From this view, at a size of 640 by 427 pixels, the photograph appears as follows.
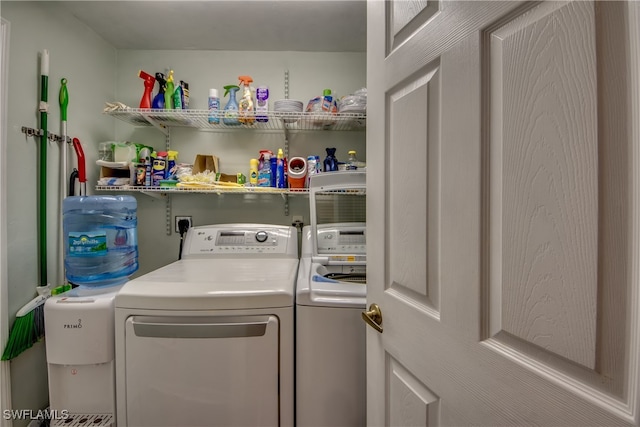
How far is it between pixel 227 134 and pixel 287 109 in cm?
62

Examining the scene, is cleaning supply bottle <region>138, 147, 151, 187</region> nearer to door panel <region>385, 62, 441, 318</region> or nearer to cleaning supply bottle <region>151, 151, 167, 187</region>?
cleaning supply bottle <region>151, 151, 167, 187</region>

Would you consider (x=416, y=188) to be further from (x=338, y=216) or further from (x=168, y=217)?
(x=168, y=217)

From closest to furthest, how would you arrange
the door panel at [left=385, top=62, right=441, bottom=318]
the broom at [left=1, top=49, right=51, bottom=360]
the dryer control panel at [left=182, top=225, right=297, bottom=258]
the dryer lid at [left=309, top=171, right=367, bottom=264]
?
the door panel at [left=385, top=62, right=441, bottom=318], the broom at [left=1, top=49, right=51, bottom=360], the dryer lid at [left=309, top=171, right=367, bottom=264], the dryer control panel at [left=182, top=225, right=297, bottom=258]

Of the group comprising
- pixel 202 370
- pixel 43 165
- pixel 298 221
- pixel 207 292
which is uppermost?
pixel 43 165

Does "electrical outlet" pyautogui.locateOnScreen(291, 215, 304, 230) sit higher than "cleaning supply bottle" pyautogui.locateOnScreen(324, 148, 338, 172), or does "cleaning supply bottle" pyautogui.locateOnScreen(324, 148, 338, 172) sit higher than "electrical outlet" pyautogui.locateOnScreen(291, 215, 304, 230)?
"cleaning supply bottle" pyautogui.locateOnScreen(324, 148, 338, 172)

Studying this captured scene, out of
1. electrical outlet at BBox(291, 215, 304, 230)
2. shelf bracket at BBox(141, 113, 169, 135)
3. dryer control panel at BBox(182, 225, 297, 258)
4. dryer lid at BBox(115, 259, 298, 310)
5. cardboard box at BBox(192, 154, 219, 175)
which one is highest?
shelf bracket at BBox(141, 113, 169, 135)

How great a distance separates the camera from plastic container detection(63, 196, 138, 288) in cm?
135

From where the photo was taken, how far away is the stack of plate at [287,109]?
1840 millimetres

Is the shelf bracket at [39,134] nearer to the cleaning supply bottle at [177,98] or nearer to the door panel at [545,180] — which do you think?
the cleaning supply bottle at [177,98]

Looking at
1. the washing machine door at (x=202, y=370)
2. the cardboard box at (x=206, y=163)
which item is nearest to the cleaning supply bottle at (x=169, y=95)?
the cardboard box at (x=206, y=163)

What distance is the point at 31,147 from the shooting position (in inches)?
60.4

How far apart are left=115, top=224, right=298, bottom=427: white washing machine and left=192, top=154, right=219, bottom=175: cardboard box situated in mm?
1112

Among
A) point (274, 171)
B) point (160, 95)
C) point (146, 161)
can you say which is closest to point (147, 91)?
point (160, 95)

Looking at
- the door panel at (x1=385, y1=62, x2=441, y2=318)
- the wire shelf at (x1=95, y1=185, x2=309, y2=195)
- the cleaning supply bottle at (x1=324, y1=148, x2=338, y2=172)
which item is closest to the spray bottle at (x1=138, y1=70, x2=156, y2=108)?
the wire shelf at (x1=95, y1=185, x2=309, y2=195)
